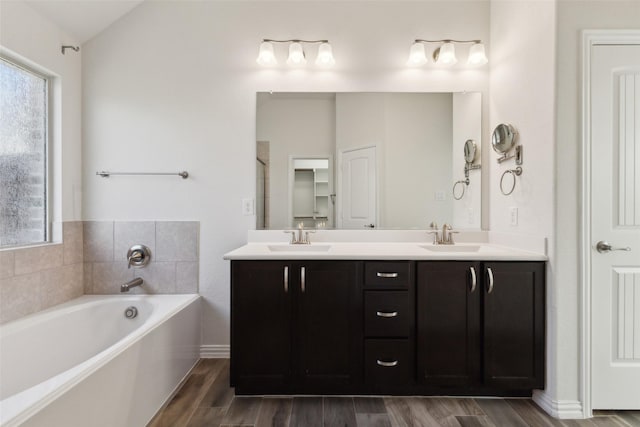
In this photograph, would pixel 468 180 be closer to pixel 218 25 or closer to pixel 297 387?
pixel 297 387

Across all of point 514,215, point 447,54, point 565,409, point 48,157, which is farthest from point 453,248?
point 48,157

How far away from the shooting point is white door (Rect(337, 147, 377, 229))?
2445 mm

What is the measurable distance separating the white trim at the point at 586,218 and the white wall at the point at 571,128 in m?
0.02

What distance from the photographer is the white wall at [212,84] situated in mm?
2408

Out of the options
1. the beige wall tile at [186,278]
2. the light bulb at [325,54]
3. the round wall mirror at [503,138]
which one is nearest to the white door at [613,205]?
the round wall mirror at [503,138]

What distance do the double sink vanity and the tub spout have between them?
938mm

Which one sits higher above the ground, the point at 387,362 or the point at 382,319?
the point at 382,319

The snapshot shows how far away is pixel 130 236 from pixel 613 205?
10.3 ft

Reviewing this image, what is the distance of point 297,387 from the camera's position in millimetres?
1904

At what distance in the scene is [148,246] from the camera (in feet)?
7.91

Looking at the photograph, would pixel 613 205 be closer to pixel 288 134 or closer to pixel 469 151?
pixel 469 151

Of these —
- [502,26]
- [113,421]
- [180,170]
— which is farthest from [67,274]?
[502,26]

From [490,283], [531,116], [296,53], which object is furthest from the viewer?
[296,53]

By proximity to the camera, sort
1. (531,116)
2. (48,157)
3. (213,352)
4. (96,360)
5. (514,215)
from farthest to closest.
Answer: (213,352)
(48,157)
(514,215)
(531,116)
(96,360)
